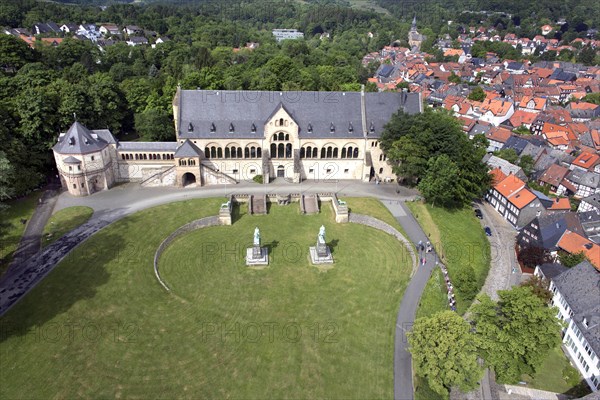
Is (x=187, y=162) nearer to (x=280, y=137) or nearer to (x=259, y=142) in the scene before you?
(x=259, y=142)

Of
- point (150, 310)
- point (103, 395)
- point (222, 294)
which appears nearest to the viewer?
point (103, 395)

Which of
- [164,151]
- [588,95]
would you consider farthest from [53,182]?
[588,95]

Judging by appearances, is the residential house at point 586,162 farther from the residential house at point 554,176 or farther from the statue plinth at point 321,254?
the statue plinth at point 321,254

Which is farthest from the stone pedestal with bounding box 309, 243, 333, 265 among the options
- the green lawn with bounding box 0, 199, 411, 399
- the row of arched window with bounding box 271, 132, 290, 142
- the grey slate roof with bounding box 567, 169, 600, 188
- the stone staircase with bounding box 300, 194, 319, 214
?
the grey slate roof with bounding box 567, 169, 600, 188

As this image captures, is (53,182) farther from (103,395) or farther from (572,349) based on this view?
(572,349)

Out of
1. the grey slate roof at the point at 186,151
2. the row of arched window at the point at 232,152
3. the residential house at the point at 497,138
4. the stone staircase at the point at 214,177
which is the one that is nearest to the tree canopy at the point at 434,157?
the row of arched window at the point at 232,152

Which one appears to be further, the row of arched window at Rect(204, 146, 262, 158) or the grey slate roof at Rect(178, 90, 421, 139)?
the row of arched window at Rect(204, 146, 262, 158)

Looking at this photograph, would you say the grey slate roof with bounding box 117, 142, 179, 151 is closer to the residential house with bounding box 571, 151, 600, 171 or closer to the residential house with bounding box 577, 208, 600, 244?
the residential house with bounding box 577, 208, 600, 244
